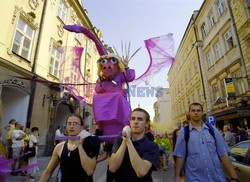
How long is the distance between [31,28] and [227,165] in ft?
35.6

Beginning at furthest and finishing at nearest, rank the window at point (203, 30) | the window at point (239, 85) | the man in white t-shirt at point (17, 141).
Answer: the window at point (203, 30), the window at point (239, 85), the man in white t-shirt at point (17, 141)

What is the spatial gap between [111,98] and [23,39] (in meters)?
8.84

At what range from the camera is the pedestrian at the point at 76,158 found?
5.89 feet

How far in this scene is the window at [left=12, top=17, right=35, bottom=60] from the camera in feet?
27.9

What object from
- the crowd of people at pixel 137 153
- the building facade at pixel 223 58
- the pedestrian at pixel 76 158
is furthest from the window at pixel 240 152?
the building facade at pixel 223 58

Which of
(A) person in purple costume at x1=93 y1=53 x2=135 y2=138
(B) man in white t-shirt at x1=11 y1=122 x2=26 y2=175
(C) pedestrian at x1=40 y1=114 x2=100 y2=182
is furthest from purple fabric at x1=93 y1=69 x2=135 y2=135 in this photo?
(B) man in white t-shirt at x1=11 y1=122 x2=26 y2=175

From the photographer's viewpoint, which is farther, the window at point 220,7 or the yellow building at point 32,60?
the window at point 220,7

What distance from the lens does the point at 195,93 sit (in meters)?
19.4

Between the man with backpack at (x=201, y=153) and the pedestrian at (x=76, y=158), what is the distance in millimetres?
1169

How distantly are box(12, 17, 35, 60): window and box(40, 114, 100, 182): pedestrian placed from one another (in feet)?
27.2

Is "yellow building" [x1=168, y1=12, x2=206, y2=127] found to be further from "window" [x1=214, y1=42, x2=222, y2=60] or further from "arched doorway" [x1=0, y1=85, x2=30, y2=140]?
"arched doorway" [x1=0, y1=85, x2=30, y2=140]

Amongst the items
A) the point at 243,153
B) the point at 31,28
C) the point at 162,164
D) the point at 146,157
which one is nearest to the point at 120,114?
the point at 146,157

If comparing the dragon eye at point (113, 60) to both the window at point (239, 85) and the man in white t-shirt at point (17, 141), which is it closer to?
the man in white t-shirt at point (17, 141)

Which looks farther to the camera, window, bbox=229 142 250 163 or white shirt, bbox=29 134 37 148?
white shirt, bbox=29 134 37 148
